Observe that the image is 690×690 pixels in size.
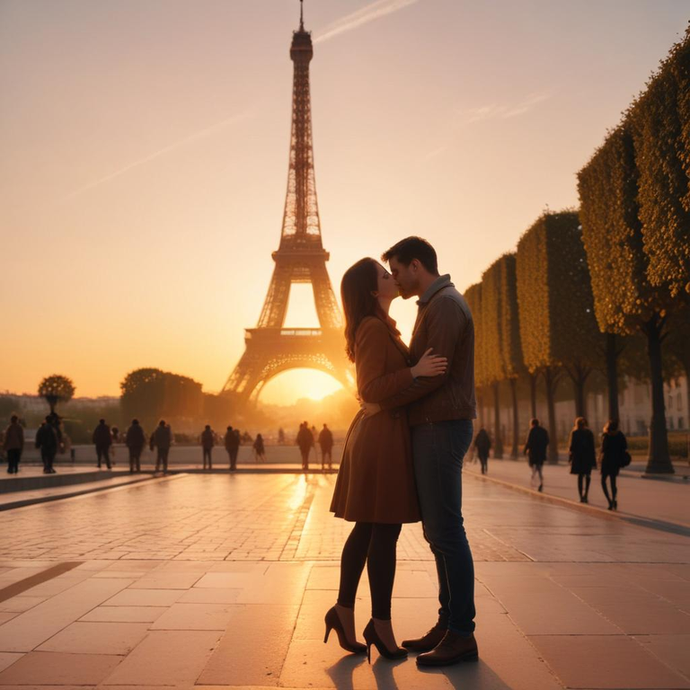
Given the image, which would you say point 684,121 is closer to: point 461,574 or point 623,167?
point 623,167

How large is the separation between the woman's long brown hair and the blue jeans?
594mm

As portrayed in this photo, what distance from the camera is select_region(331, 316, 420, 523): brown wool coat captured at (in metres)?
3.85

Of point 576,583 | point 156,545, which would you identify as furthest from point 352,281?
Result: point 156,545

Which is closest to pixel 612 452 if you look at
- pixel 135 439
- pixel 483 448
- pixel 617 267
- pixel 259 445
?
pixel 617 267

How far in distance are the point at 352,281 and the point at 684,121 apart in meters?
14.6

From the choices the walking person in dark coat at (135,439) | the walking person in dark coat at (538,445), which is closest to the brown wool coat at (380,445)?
the walking person in dark coat at (538,445)

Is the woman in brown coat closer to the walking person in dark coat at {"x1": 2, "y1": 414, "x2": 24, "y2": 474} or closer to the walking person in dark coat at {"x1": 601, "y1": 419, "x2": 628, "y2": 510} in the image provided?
the walking person in dark coat at {"x1": 601, "y1": 419, "x2": 628, "y2": 510}

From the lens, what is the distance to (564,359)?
28.8 m

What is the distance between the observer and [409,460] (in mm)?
3922

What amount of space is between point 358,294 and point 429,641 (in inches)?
67.6

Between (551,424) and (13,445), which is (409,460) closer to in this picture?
(13,445)

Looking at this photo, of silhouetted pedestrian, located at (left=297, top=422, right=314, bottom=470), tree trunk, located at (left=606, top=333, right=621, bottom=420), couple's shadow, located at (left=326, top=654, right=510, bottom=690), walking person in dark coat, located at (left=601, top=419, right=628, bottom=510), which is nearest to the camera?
couple's shadow, located at (left=326, top=654, right=510, bottom=690)

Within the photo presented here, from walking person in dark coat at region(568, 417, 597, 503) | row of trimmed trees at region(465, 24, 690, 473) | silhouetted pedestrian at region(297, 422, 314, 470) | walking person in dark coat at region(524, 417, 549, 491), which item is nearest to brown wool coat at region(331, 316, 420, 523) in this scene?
walking person in dark coat at region(568, 417, 597, 503)

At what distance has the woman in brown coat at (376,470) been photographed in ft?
12.7
